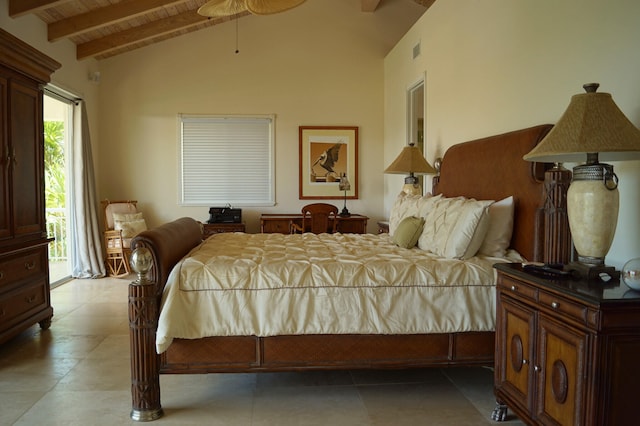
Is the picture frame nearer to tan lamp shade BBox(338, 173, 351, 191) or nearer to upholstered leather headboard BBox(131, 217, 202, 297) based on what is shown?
tan lamp shade BBox(338, 173, 351, 191)

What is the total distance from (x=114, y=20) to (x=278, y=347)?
4.20m

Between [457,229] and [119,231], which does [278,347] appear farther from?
[119,231]

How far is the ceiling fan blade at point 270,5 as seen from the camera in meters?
3.18

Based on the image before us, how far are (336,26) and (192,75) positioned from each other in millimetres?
2178

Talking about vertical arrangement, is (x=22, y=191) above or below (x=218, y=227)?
above

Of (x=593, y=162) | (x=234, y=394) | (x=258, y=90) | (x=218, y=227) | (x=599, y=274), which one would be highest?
(x=258, y=90)

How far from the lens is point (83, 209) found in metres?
5.50

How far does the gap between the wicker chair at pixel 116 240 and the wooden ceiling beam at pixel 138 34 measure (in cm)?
191

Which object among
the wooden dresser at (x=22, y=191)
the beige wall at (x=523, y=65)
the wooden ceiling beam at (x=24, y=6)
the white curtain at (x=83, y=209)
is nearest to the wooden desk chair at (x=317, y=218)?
the beige wall at (x=523, y=65)

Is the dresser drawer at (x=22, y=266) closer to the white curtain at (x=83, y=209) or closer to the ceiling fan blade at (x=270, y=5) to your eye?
the white curtain at (x=83, y=209)

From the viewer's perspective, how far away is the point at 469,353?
241 centimetres

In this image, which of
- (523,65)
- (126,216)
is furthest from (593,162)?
(126,216)

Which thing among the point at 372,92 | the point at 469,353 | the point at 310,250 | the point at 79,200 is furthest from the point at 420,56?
the point at 79,200

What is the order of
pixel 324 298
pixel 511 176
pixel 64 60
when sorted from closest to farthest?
pixel 324 298
pixel 511 176
pixel 64 60
